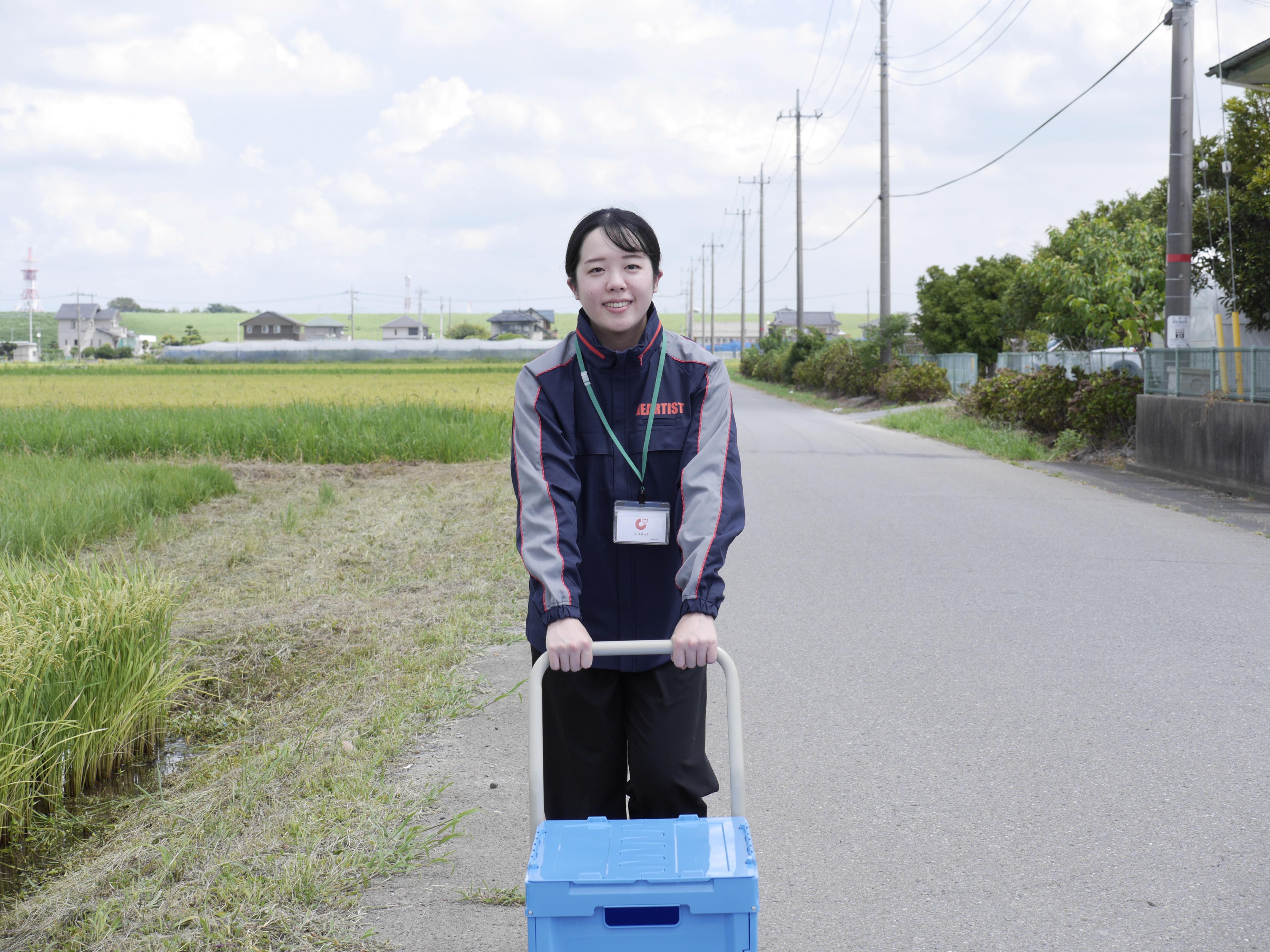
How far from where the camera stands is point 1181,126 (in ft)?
45.6

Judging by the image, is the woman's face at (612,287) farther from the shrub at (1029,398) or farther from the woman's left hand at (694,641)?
the shrub at (1029,398)

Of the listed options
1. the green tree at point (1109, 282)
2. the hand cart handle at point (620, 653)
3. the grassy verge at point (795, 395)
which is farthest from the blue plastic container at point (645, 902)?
the grassy verge at point (795, 395)

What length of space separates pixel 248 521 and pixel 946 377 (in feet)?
80.5

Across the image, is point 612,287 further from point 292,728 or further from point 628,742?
point 292,728

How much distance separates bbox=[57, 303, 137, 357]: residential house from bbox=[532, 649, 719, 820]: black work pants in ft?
446

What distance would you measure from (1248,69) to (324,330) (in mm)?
139912

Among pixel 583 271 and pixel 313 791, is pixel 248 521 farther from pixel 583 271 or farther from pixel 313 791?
pixel 583 271

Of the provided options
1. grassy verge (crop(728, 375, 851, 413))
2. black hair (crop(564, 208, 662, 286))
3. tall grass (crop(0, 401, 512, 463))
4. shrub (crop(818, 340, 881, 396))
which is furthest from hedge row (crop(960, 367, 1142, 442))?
black hair (crop(564, 208, 662, 286))

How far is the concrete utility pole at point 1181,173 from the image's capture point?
13836 millimetres

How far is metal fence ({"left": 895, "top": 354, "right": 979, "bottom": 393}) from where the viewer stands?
3067cm

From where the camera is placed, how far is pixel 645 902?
5.62 feet

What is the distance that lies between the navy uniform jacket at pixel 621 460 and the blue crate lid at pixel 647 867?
22.3 inches

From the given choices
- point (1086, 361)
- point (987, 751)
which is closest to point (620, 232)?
point (987, 751)

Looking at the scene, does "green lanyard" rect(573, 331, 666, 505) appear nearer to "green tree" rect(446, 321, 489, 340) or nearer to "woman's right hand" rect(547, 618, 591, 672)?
"woman's right hand" rect(547, 618, 591, 672)
